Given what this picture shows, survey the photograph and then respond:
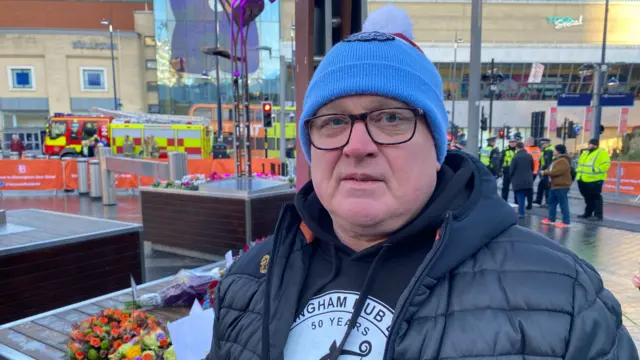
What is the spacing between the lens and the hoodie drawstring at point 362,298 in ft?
3.84

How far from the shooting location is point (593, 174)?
31.7ft

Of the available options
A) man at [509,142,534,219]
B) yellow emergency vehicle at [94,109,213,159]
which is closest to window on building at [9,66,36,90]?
yellow emergency vehicle at [94,109,213,159]

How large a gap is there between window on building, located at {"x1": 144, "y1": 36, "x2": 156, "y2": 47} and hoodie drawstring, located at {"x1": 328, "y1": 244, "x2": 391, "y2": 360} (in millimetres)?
50115

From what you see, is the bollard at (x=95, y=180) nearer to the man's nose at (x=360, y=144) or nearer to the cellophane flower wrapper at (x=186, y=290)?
the cellophane flower wrapper at (x=186, y=290)

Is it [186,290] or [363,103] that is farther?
[186,290]

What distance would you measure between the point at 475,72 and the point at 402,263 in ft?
20.1

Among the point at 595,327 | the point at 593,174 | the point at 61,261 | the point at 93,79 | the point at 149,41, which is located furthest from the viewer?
the point at 149,41

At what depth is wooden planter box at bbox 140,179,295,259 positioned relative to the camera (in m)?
6.46

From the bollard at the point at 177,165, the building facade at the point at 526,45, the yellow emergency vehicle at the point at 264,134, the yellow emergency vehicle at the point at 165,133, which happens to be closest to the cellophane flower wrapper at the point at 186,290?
the bollard at the point at 177,165

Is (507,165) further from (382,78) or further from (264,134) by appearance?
(264,134)

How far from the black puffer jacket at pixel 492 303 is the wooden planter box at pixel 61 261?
333 cm

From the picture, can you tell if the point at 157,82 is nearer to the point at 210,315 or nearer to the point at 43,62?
the point at 43,62

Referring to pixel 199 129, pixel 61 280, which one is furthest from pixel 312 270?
pixel 199 129

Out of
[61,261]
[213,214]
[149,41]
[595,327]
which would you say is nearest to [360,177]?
[595,327]
